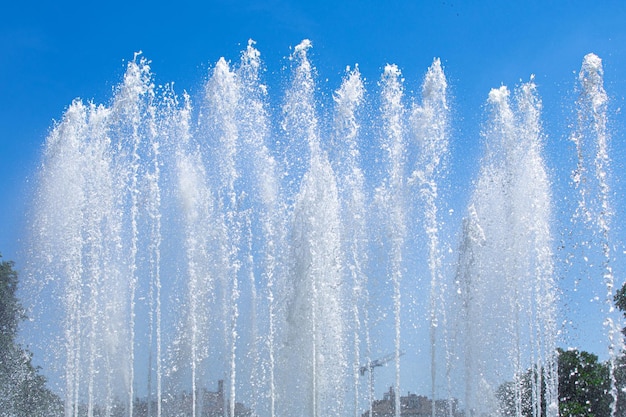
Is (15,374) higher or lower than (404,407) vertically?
higher

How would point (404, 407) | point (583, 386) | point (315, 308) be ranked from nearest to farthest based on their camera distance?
1. point (315, 308)
2. point (583, 386)
3. point (404, 407)

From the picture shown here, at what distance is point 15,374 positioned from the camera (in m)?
35.2

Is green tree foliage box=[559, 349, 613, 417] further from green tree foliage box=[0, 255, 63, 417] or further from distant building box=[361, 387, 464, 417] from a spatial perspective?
green tree foliage box=[0, 255, 63, 417]

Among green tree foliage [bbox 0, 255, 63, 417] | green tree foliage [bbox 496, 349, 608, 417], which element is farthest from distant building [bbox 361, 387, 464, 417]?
green tree foliage [bbox 0, 255, 63, 417]

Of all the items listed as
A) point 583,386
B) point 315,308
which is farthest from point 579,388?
point 315,308

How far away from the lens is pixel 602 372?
39500 mm

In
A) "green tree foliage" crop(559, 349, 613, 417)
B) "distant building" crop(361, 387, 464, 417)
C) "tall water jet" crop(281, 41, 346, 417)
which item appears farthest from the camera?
"distant building" crop(361, 387, 464, 417)

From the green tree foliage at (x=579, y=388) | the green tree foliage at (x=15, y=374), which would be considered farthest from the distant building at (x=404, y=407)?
the green tree foliage at (x=15, y=374)

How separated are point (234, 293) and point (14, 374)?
39.6 ft

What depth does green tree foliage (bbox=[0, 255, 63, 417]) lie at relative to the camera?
33969 millimetres

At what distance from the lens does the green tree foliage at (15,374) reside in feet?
111

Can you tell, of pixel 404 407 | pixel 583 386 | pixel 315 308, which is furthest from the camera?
pixel 404 407

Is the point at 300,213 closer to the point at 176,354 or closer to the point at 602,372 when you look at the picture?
the point at 176,354

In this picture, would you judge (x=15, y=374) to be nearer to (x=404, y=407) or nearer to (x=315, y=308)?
(x=315, y=308)
